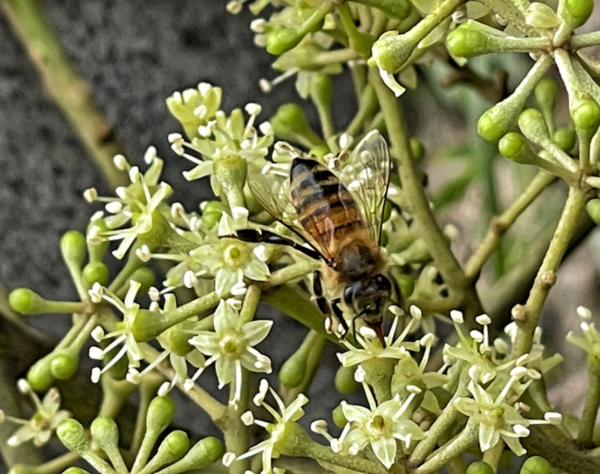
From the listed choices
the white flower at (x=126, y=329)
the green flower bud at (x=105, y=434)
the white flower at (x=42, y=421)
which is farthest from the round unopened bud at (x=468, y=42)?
the white flower at (x=42, y=421)

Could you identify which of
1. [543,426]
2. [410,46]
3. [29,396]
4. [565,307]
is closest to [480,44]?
[410,46]

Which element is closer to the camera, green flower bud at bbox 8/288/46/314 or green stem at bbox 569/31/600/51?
green stem at bbox 569/31/600/51

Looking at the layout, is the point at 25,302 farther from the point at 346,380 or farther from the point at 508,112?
the point at 508,112

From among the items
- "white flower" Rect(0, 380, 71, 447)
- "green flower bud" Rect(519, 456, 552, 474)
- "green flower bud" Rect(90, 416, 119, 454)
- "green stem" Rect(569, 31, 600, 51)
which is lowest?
"green flower bud" Rect(519, 456, 552, 474)

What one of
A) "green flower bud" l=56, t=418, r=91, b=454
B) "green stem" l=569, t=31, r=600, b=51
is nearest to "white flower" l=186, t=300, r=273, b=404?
"green flower bud" l=56, t=418, r=91, b=454

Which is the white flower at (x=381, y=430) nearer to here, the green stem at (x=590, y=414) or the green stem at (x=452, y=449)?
the green stem at (x=452, y=449)

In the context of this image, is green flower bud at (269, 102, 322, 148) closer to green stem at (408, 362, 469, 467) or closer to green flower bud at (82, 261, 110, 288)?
green flower bud at (82, 261, 110, 288)

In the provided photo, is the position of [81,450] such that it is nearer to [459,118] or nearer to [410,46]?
[410,46]

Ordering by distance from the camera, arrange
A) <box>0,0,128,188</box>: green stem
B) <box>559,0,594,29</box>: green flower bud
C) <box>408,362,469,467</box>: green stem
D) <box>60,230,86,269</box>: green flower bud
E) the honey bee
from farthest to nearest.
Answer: <box>0,0,128,188</box>: green stem, <box>60,230,86,269</box>: green flower bud, the honey bee, <box>408,362,469,467</box>: green stem, <box>559,0,594,29</box>: green flower bud
